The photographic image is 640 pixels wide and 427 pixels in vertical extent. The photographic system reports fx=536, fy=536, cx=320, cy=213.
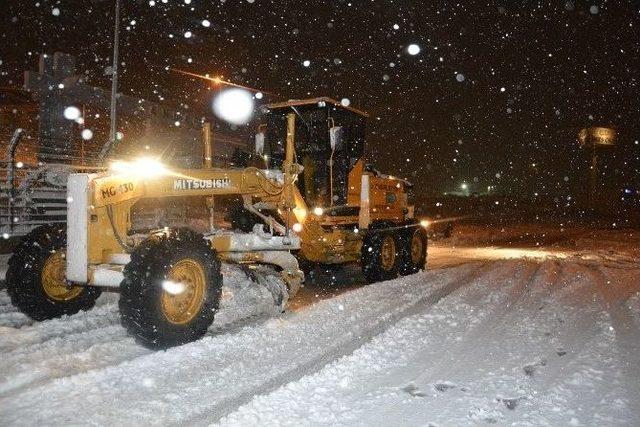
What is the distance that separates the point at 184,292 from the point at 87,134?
20.0 meters

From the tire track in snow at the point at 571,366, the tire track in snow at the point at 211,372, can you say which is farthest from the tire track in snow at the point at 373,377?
the tire track in snow at the point at 571,366

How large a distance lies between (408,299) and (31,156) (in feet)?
62.8

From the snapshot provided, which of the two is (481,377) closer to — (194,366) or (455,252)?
(194,366)

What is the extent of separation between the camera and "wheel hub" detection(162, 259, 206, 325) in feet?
17.5

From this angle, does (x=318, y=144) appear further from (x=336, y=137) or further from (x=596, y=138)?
(x=596, y=138)

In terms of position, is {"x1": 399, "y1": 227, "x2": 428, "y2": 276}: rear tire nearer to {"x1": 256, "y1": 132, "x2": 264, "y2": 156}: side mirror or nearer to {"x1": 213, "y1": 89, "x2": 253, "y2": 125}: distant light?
{"x1": 256, "y1": 132, "x2": 264, "y2": 156}: side mirror

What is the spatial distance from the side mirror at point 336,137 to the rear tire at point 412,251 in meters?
2.94

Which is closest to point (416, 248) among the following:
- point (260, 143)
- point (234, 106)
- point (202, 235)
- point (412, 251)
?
point (412, 251)

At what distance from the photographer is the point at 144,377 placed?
14.5ft

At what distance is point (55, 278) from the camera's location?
621 cm

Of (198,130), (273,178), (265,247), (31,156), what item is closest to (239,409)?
(265,247)

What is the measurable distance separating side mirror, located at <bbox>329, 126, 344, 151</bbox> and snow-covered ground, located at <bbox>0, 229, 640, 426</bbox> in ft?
9.36

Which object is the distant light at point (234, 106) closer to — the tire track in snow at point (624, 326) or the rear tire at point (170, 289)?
the tire track in snow at point (624, 326)

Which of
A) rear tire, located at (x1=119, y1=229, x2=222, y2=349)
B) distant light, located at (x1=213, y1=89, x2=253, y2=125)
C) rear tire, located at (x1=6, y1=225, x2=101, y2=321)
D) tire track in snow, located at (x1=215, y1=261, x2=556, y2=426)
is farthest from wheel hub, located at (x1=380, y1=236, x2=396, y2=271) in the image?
distant light, located at (x1=213, y1=89, x2=253, y2=125)
